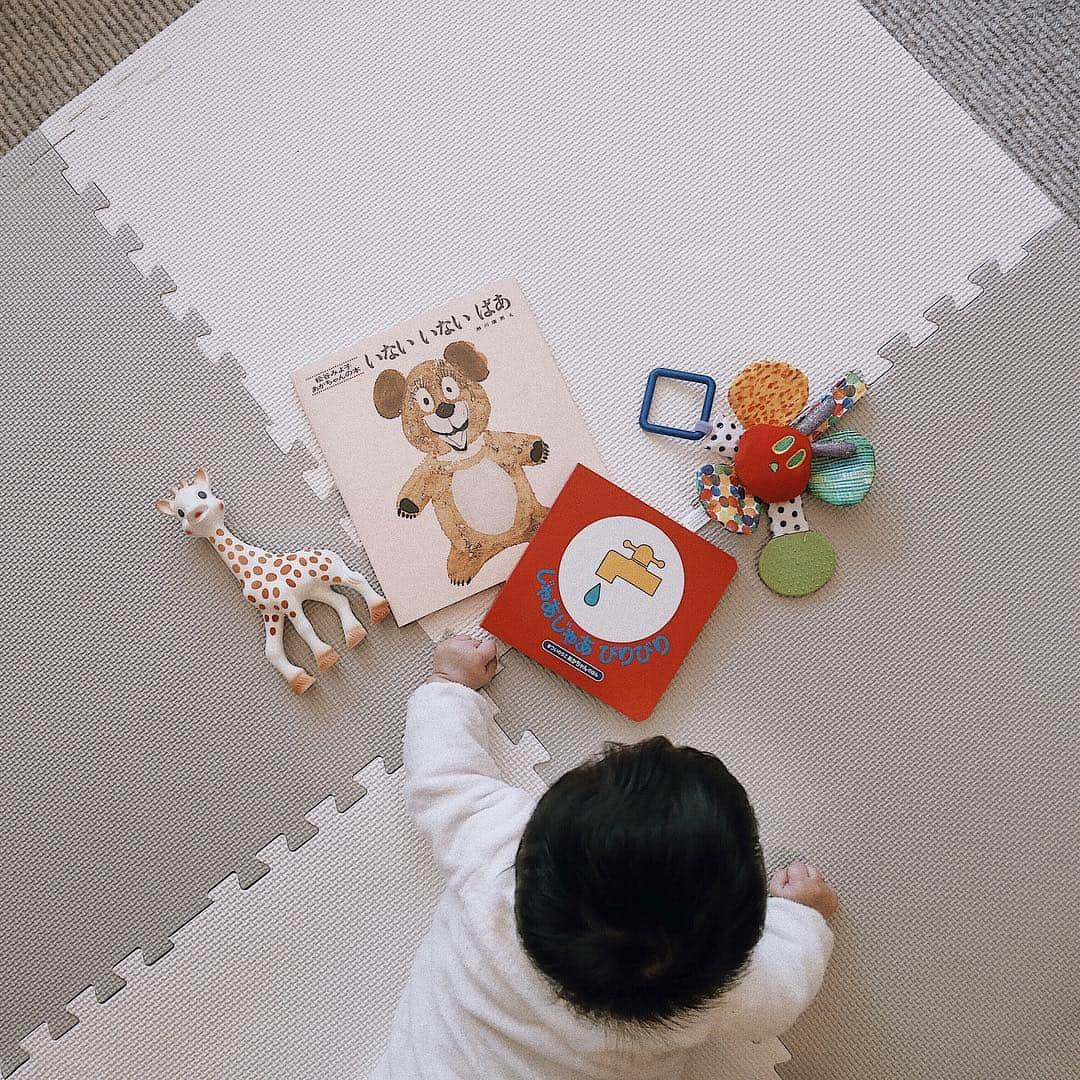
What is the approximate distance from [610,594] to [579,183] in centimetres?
38

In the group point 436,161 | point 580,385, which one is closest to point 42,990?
point 580,385

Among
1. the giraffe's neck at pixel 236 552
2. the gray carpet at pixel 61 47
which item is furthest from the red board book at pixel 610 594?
the gray carpet at pixel 61 47

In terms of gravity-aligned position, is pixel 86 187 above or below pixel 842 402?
above

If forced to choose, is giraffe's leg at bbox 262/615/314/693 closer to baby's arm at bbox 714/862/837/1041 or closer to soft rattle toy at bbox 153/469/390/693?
soft rattle toy at bbox 153/469/390/693

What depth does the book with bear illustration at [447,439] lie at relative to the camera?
0.81 meters

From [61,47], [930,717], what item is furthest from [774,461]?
[61,47]

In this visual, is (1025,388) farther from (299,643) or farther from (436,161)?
(299,643)

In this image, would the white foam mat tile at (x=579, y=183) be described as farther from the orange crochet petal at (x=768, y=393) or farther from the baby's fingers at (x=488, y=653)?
the baby's fingers at (x=488, y=653)

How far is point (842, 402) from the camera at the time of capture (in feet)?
2.67

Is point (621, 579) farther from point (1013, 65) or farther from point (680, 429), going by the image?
point (1013, 65)

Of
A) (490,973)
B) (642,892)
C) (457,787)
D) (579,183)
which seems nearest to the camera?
(642,892)

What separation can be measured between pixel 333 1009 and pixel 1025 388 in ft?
2.65

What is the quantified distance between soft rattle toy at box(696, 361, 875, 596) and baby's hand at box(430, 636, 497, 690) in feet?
0.76

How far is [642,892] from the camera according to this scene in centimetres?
53
